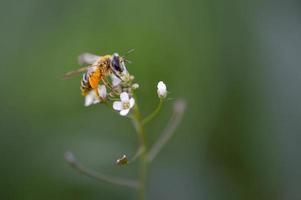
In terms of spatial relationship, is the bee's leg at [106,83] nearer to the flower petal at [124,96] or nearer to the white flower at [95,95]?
the white flower at [95,95]

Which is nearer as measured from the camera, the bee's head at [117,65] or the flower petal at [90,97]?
the bee's head at [117,65]

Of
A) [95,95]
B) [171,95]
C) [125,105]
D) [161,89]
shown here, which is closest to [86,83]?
[95,95]

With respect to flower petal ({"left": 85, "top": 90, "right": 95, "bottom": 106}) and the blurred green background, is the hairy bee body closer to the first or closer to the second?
flower petal ({"left": 85, "top": 90, "right": 95, "bottom": 106})

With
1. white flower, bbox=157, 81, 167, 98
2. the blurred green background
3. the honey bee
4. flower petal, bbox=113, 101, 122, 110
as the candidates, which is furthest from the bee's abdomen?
the blurred green background

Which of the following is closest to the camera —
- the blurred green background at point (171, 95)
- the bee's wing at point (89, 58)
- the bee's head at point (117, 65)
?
the bee's head at point (117, 65)

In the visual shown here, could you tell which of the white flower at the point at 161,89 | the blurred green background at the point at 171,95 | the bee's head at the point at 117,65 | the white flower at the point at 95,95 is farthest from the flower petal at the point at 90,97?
the blurred green background at the point at 171,95

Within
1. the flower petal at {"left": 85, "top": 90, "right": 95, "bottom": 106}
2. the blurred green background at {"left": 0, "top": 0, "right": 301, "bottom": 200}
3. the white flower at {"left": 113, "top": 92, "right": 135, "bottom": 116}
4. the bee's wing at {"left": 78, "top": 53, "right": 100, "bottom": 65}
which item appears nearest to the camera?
the white flower at {"left": 113, "top": 92, "right": 135, "bottom": 116}

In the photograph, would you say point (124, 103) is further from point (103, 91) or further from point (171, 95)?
point (171, 95)

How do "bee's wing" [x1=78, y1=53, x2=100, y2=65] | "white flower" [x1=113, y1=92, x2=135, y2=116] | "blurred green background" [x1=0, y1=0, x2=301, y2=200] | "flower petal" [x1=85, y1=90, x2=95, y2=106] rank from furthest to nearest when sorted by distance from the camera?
"blurred green background" [x1=0, y1=0, x2=301, y2=200] < "bee's wing" [x1=78, y1=53, x2=100, y2=65] < "flower petal" [x1=85, y1=90, x2=95, y2=106] < "white flower" [x1=113, y1=92, x2=135, y2=116]

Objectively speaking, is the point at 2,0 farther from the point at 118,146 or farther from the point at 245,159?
the point at 245,159
